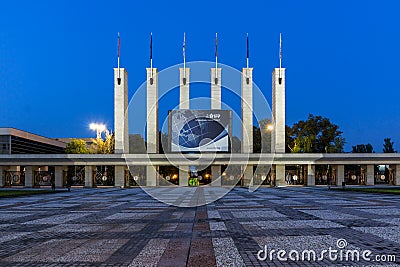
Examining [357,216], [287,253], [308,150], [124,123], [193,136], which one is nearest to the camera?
[287,253]

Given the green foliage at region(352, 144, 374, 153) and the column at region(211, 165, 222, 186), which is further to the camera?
the green foliage at region(352, 144, 374, 153)

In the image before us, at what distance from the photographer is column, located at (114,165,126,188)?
5719cm

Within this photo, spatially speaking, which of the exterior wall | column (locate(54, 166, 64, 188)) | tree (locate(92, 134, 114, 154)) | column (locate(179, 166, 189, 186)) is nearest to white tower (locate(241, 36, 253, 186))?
column (locate(179, 166, 189, 186))

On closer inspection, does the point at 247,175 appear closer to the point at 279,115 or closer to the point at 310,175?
the point at 310,175

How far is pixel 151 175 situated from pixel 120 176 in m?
4.70

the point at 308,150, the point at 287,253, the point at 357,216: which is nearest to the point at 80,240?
the point at 287,253

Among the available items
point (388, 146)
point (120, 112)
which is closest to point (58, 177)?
point (120, 112)

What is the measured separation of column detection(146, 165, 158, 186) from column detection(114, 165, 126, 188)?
3614 millimetres

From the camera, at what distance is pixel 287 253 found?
858 cm

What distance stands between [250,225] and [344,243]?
13.0ft

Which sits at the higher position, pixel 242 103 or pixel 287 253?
pixel 242 103

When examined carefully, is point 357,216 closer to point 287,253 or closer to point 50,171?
point 287,253

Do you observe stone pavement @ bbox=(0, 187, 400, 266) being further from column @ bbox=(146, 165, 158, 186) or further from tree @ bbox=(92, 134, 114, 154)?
tree @ bbox=(92, 134, 114, 154)

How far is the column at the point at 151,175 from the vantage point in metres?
55.9
